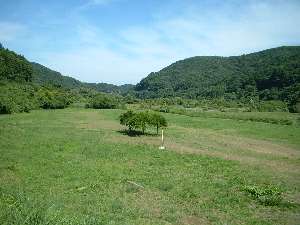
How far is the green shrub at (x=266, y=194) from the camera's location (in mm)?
19086

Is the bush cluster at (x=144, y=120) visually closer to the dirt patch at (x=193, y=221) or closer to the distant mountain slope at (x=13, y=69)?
the dirt patch at (x=193, y=221)

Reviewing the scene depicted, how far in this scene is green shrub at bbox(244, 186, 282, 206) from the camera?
1909cm

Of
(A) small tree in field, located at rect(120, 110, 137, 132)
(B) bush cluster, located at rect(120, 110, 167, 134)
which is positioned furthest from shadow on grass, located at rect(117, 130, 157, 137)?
(A) small tree in field, located at rect(120, 110, 137, 132)

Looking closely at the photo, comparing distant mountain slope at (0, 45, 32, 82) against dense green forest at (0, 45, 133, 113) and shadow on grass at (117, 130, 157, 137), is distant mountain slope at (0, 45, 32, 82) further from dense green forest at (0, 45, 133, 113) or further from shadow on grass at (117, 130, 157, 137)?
shadow on grass at (117, 130, 157, 137)

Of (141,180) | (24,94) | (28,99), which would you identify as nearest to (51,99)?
(24,94)

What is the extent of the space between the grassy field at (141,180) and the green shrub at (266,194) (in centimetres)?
Result: 19

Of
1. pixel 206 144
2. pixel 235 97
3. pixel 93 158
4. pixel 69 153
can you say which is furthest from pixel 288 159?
pixel 235 97

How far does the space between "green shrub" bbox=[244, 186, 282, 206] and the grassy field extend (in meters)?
0.19

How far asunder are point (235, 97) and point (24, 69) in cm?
7756

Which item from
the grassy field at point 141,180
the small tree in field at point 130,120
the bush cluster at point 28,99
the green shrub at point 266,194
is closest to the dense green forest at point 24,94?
the bush cluster at point 28,99

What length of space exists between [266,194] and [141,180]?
22.7 feet

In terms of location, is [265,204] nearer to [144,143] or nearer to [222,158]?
[222,158]

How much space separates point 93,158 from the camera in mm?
29094

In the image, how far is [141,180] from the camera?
22719mm
